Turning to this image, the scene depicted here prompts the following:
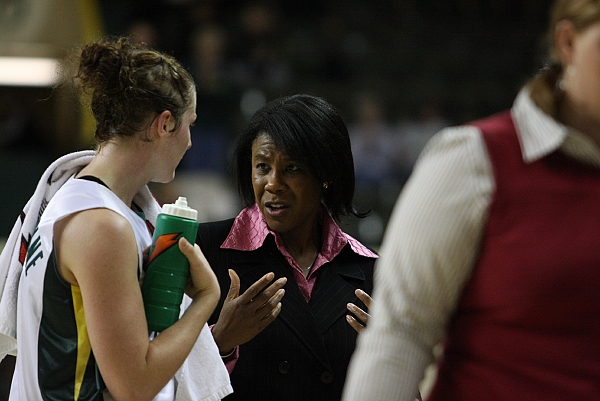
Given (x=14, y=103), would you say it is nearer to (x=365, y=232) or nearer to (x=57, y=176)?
(x=365, y=232)

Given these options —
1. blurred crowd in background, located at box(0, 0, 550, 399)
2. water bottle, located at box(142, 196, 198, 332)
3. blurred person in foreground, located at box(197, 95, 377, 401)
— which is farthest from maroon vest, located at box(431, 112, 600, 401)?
blurred crowd in background, located at box(0, 0, 550, 399)

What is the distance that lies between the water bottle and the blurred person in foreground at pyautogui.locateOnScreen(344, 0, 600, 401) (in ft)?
1.70

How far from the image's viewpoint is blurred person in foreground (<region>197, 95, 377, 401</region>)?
7.59ft

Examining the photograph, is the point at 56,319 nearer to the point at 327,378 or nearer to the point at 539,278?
the point at 327,378

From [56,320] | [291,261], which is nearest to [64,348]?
[56,320]

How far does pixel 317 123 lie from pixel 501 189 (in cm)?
128

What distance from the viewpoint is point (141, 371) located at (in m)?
1.69

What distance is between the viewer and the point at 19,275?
1939 millimetres

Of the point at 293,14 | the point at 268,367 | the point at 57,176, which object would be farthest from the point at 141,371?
the point at 293,14

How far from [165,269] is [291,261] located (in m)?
0.79

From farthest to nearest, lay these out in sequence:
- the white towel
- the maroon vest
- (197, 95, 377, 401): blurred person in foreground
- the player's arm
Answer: (197, 95, 377, 401): blurred person in foreground < the white towel < the player's arm < the maroon vest

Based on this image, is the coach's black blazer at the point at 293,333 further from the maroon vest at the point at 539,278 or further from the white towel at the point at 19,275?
the maroon vest at the point at 539,278

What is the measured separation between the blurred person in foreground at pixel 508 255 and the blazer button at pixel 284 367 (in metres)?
0.98

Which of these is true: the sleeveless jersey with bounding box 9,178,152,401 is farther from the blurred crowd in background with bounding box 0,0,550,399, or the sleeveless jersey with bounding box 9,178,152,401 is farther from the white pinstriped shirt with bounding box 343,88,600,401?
the blurred crowd in background with bounding box 0,0,550,399
